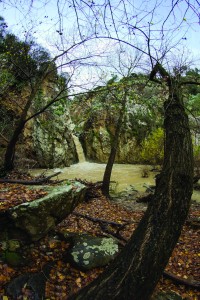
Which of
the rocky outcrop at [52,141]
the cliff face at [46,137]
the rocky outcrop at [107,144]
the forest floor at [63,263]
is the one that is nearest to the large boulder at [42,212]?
the forest floor at [63,263]

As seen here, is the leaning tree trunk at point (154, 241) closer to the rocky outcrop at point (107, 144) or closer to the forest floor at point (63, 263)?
the forest floor at point (63, 263)

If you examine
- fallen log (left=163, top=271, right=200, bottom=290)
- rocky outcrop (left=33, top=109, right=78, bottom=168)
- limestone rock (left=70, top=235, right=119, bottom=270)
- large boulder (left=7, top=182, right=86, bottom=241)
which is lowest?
fallen log (left=163, top=271, right=200, bottom=290)

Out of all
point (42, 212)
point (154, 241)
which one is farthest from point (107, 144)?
point (154, 241)

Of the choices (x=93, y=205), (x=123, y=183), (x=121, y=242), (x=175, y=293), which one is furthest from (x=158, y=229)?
(x=123, y=183)

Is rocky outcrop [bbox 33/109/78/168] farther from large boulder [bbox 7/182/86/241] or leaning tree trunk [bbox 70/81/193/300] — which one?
leaning tree trunk [bbox 70/81/193/300]

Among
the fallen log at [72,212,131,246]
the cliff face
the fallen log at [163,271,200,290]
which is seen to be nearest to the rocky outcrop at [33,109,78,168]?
the cliff face

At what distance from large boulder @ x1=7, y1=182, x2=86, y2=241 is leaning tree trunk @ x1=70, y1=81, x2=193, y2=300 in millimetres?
1674

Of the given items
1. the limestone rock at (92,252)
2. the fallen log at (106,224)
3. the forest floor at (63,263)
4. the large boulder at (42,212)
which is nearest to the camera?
the forest floor at (63,263)

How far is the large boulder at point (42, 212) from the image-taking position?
13.9ft

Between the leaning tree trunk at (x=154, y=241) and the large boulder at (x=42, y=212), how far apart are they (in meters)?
1.67

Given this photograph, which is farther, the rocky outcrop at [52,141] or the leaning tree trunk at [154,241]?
the rocky outcrop at [52,141]

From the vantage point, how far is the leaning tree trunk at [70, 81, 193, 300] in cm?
264

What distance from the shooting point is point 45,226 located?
4531 millimetres

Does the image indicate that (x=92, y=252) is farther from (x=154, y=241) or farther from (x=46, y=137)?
(x=46, y=137)
